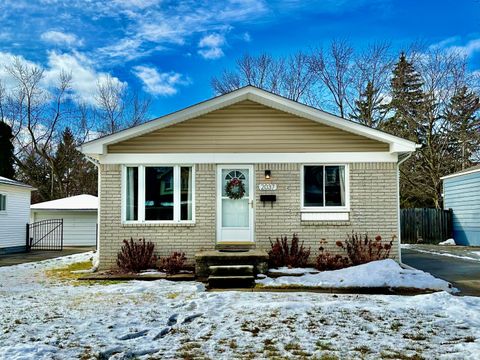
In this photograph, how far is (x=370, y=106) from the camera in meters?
29.8

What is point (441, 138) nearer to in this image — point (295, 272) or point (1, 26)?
point (295, 272)

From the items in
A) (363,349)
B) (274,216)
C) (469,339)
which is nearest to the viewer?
(363,349)

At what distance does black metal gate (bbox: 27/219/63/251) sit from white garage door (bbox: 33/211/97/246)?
30 centimetres

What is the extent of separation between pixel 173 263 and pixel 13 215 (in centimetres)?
1313

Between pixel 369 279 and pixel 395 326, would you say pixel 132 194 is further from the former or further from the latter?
pixel 395 326

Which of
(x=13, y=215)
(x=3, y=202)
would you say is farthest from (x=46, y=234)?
(x=3, y=202)

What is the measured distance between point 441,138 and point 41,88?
28723 mm

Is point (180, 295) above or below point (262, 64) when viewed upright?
below

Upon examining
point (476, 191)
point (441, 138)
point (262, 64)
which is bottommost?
point (476, 191)

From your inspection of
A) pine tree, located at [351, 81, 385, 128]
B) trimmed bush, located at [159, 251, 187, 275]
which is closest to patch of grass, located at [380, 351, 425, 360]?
trimmed bush, located at [159, 251, 187, 275]

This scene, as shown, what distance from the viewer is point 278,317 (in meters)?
6.09

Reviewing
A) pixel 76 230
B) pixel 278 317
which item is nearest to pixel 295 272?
pixel 278 317

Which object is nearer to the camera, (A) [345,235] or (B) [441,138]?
(A) [345,235]

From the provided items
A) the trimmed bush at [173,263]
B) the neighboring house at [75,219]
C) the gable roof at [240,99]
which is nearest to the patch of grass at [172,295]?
the trimmed bush at [173,263]
